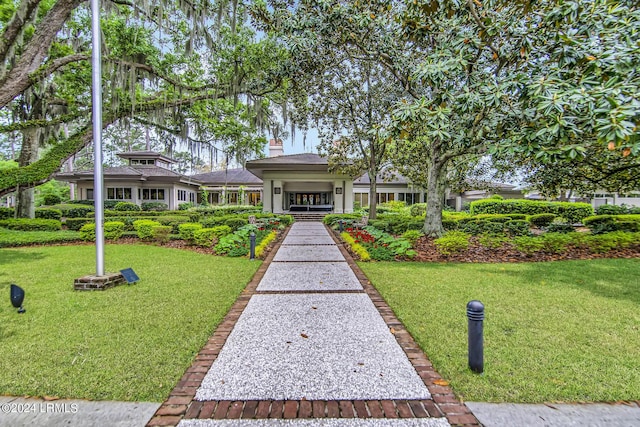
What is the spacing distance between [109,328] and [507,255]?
8.95m

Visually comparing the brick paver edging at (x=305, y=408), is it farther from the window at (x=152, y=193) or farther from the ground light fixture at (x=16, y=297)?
the window at (x=152, y=193)

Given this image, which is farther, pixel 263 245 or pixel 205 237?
pixel 205 237

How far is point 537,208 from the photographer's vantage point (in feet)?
61.6

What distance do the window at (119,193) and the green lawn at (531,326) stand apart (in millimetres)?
24199

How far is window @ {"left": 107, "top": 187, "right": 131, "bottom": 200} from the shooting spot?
24.2m

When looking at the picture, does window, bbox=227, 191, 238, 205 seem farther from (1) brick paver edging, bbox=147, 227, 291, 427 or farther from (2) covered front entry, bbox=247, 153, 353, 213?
(1) brick paver edging, bbox=147, 227, 291, 427

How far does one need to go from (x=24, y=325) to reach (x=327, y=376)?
3706 millimetres

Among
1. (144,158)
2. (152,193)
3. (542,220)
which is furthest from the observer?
(144,158)

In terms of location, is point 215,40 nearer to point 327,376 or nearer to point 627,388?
point 327,376

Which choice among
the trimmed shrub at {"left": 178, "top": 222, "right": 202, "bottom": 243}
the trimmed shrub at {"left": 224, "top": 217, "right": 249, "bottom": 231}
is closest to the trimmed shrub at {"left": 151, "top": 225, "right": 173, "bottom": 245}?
the trimmed shrub at {"left": 178, "top": 222, "right": 202, "bottom": 243}

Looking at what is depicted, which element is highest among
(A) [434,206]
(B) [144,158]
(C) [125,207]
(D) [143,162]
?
(B) [144,158]

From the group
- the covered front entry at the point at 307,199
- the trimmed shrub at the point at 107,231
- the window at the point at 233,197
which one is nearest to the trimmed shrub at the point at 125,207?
the window at the point at 233,197

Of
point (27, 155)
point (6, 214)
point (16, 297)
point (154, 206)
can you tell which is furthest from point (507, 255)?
point (154, 206)

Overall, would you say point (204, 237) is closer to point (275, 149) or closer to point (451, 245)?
point (451, 245)
